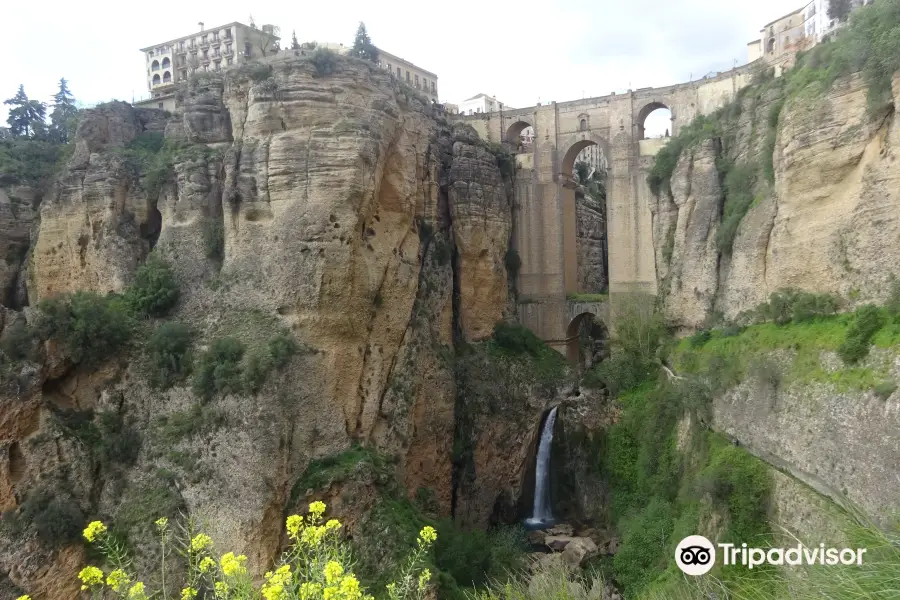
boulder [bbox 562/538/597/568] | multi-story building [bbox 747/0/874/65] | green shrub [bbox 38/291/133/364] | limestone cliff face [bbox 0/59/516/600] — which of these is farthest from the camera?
multi-story building [bbox 747/0/874/65]

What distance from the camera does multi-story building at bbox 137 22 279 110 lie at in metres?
35.5

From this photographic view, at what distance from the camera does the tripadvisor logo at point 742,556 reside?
5.94 m

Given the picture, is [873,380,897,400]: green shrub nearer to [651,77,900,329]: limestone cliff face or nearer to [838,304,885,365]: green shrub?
[838,304,885,365]: green shrub

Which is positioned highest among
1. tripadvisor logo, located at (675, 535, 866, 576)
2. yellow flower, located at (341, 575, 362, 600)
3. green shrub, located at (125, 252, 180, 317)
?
green shrub, located at (125, 252, 180, 317)

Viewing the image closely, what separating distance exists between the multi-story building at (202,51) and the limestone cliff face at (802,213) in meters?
22.7

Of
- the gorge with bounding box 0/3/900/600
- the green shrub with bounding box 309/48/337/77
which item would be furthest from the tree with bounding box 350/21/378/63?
the green shrub with bounding box 309/48/337/77

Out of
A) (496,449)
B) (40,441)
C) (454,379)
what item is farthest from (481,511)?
(40,441)

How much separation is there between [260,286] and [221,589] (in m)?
14.7

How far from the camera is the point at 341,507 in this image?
17781mm

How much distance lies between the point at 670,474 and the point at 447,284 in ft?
34.5

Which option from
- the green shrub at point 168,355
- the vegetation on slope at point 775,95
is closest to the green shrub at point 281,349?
the green shrub at point 168,355

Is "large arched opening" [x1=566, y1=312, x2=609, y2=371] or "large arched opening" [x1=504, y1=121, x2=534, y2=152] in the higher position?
"large arched opening" [x1=504, y1=121, x2=534, y2=152]

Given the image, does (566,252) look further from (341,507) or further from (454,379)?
(341,507)

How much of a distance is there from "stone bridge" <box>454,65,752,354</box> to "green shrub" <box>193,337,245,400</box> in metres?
14.9
